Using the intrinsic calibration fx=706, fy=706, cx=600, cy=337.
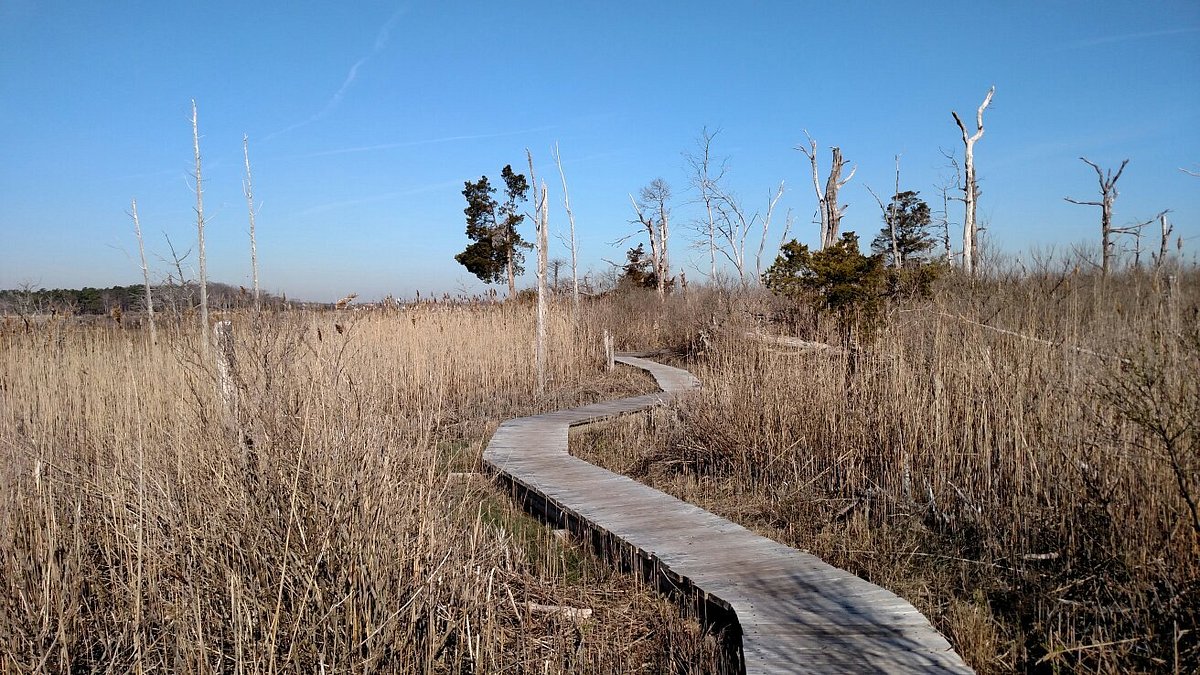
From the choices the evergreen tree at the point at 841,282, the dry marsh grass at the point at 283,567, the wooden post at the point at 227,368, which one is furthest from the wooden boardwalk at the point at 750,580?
the evergreen tree at the point at 841,282

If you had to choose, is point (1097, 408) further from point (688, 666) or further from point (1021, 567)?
point (688, 666)

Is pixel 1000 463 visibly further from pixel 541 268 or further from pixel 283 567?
pixel 541 268

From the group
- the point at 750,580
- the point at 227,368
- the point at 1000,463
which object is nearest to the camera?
the point at 750,580

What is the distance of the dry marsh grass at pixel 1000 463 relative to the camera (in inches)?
110

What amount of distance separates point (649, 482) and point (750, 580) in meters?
2.56

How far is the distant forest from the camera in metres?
4.44

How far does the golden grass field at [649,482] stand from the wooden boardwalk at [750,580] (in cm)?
22

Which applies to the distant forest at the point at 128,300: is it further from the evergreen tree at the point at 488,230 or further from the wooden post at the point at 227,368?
the evergreen tree at the point at 488,230

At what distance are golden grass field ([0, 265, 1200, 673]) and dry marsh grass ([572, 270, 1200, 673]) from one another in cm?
2

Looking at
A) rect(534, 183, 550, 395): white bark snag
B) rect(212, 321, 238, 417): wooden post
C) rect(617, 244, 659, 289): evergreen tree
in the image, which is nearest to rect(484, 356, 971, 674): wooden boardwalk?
rect(212, 321, 238, 417): wooden post

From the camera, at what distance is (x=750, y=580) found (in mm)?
3301

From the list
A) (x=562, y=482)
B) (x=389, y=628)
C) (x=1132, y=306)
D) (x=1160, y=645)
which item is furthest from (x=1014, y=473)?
(x=389, y=628)

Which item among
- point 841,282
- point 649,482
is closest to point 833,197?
point 841,282

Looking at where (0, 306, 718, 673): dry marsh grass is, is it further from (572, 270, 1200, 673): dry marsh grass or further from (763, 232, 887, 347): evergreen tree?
(763, 232, 887, 347): evergreen tree
